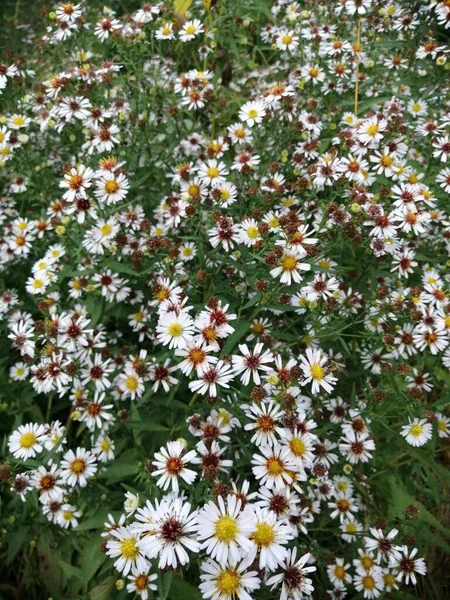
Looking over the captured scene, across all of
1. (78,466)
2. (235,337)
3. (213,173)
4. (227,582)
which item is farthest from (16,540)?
(213,173)

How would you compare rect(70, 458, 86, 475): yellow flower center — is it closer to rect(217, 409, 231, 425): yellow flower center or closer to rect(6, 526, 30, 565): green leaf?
rect(6, 526, 30, 565): green leaf

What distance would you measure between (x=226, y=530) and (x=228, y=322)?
2.95 feet

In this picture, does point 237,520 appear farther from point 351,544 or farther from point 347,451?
point 351,544

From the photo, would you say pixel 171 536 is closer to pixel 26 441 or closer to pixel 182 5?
pixel 26 441

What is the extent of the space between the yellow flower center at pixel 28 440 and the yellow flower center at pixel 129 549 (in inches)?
29.5

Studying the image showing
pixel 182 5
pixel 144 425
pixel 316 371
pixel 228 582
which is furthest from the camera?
pixel 182 5

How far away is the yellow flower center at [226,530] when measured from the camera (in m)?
1.56

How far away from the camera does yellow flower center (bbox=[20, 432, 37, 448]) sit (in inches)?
91.2

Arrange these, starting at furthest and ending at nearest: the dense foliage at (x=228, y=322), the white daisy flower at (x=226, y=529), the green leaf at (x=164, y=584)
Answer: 1. the dense foliage at (x=228, y=322)
2. the green leaf at (x=164, y=584)
3. the white daisy flower at (x=226, y=529)

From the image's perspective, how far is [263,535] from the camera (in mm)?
1596

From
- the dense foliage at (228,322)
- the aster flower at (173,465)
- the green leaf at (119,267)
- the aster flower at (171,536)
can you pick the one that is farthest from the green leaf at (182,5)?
the aster flower at (171,536)

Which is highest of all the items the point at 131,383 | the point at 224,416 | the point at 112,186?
the point at 112,186

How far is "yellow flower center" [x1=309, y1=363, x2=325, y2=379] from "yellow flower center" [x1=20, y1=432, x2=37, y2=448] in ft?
4.29

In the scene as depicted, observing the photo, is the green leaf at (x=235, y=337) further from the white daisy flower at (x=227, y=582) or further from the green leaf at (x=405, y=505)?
the green leaf at (x=405, y=505)
